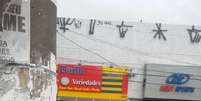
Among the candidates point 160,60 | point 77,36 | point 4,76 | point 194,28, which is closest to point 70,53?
point 77,36

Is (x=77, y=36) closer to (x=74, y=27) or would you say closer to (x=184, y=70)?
(x=74, y=27)

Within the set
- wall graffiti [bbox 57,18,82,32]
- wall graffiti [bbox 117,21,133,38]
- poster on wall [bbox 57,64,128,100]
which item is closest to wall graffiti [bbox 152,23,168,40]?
wall graffiti [bbox 117,21,133,38]

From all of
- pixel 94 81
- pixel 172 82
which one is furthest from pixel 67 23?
pixel 172 82

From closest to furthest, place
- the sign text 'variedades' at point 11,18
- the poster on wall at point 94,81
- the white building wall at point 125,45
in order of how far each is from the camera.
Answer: the sign text 'variedades' at point 11,18
the poster on wall at point 94,81
the white building wall at point 125,45

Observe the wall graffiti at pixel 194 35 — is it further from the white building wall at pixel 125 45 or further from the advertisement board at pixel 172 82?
the advertisement board at pixel 172 82

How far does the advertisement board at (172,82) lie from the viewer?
23.7m

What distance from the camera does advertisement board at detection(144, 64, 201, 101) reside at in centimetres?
2367

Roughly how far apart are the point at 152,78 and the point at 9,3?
1981 centimetres

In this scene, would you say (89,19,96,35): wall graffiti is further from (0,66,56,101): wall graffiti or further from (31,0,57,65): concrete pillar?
(0,66,56,101): wall graffiti

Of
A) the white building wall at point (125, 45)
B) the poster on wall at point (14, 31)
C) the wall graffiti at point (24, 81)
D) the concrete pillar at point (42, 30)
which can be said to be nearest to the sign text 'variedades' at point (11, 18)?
the poster on wall at point (14, 31)

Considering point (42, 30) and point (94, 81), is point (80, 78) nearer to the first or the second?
point (94, 81)

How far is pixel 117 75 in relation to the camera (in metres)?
23.2

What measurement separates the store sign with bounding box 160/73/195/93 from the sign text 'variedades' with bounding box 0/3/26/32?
19683 millimetres

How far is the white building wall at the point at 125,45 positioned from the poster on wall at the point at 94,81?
2.82 feet
